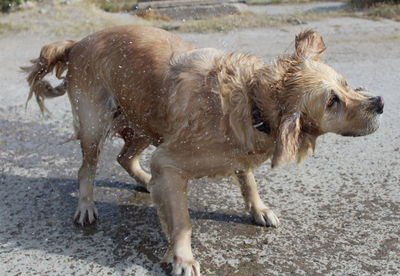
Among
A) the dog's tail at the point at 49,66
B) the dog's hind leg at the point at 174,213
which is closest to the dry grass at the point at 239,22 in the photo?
the dog's tail at the point at 49,66

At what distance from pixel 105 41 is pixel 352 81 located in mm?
4210

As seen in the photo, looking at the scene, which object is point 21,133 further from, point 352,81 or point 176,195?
point 352,81

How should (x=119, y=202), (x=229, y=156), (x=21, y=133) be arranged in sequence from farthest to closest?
1. (x=21, y=133)
2. (x=119, y=202)
3. (x=229, y=156)

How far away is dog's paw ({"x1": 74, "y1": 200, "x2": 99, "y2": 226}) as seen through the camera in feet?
14.8

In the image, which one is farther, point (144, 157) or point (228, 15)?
point (228, 15)

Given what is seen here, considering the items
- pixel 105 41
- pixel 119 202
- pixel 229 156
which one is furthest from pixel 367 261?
pixel 105 41

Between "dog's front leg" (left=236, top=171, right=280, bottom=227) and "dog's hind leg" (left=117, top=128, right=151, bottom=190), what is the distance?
0.98 metres

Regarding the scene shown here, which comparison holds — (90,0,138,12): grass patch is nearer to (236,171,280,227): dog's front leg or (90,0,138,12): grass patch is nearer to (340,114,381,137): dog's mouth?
(236,171,280,227): dog's front leg

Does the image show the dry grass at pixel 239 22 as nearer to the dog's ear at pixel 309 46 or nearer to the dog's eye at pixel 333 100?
the dog's ear at pixel 309 46

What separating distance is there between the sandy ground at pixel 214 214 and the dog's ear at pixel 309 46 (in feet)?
0.69

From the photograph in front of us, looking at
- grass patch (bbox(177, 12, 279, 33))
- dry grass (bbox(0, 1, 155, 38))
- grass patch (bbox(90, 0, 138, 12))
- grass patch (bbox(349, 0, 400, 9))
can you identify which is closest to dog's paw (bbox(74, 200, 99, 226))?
dry grass (bbox(0, 1, 155, 38))

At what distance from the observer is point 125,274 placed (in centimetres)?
383

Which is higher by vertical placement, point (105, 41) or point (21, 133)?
point (105, 41)

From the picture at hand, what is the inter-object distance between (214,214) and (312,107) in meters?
1.51
